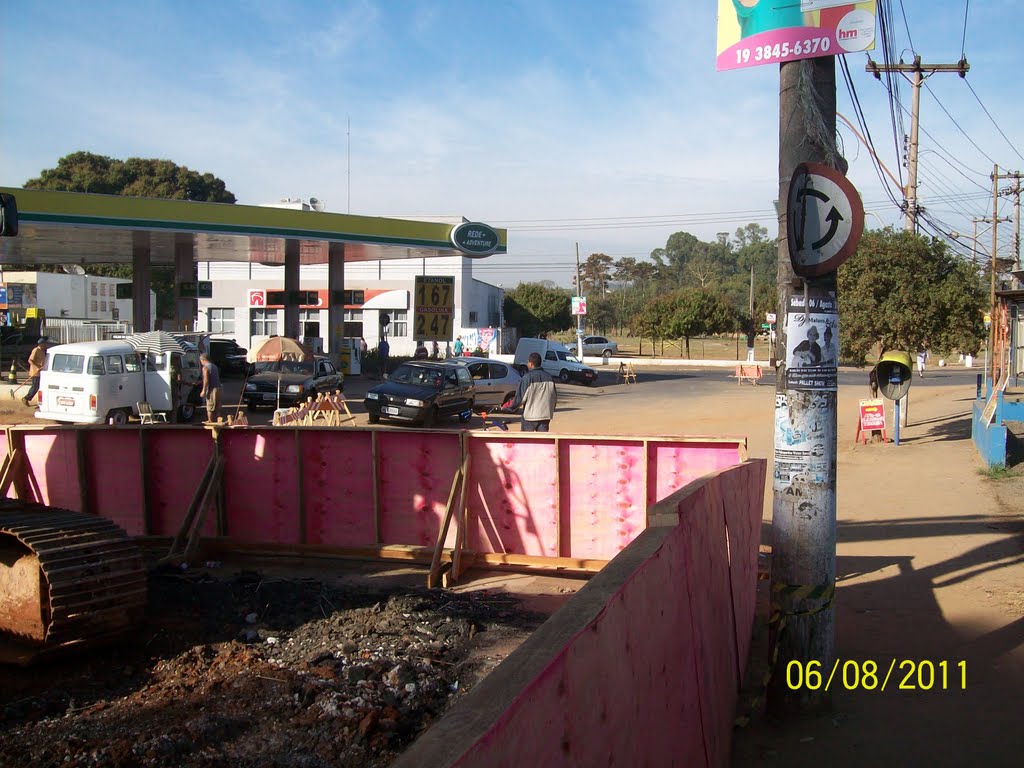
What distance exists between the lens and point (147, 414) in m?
19.0

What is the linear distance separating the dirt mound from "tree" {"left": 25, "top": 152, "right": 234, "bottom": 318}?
70.0 metres

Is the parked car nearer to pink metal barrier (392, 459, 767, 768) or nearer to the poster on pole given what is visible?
the poster on pole

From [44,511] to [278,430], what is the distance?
101 inches

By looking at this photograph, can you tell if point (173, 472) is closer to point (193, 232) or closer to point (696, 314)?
point (193, 232)

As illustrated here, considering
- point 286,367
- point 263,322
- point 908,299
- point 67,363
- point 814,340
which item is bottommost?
point 286,367

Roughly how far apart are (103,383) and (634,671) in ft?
59.7

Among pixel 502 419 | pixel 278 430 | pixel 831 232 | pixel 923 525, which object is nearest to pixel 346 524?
pixel 278 430

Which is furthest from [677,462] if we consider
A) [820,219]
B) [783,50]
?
[783,50]

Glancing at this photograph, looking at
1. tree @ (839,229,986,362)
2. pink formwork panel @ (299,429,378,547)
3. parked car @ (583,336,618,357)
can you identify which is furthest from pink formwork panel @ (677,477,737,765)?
parked car @ (583,336,618,357)

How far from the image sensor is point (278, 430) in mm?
9328

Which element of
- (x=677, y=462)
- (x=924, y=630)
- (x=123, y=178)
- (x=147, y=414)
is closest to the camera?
(x=924, y=630)

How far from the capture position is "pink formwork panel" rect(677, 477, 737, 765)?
3.99 meters

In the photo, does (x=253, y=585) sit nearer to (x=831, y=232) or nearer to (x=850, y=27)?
(x=831, y=232)

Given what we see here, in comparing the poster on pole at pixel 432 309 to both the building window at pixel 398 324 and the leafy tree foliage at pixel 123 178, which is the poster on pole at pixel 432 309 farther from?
the leafy tree foliage at pixel 123 178
